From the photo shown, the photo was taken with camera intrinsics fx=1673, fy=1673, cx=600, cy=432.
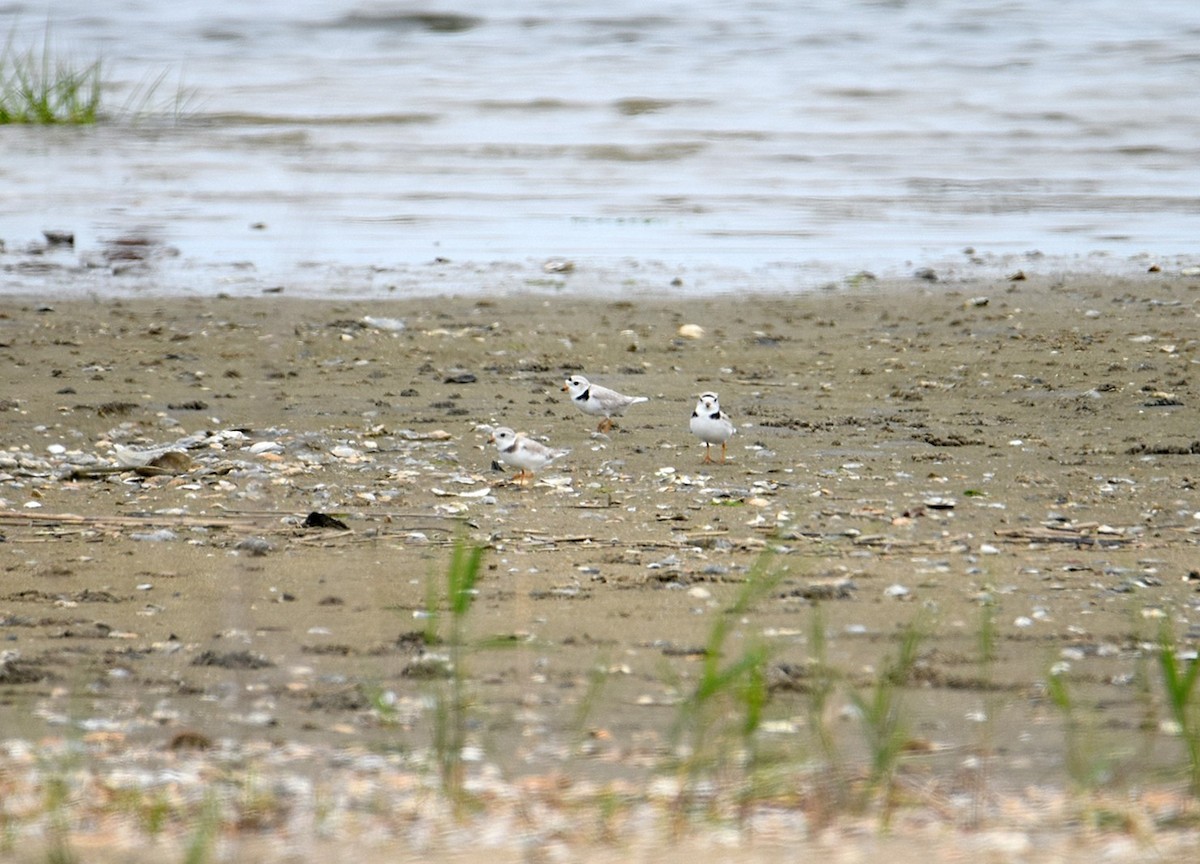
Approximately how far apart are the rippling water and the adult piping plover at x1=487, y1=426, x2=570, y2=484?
1.52 meters

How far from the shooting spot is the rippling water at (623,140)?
1289 cm

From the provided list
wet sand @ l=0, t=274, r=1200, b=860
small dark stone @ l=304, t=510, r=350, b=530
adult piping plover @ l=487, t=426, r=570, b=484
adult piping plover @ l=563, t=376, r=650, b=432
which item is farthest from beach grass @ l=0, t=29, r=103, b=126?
small dark stone @ l=304, t=510, r=350, b=530

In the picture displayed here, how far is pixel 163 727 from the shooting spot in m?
3.94

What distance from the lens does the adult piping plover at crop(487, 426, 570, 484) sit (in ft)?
21.7

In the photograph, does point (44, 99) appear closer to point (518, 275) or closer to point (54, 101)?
point (54, 101)

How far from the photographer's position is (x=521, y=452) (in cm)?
661

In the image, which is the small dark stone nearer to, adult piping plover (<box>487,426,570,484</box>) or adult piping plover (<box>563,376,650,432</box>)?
adult piping plover (<box>487,426,570,484</box>)

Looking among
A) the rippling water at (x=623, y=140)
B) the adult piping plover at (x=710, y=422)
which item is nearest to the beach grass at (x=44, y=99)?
the rippling water at (x=623, y=140)

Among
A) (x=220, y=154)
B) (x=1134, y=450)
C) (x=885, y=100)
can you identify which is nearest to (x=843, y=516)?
(x=1134, y=450)

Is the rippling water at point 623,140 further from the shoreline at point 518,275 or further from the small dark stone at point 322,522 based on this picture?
the small dark stone at point 322,522

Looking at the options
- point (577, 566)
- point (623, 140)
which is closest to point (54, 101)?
point (623, 140)

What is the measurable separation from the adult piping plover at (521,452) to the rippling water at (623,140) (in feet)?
4.98

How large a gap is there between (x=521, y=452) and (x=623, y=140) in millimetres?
12777

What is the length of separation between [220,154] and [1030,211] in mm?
8402
